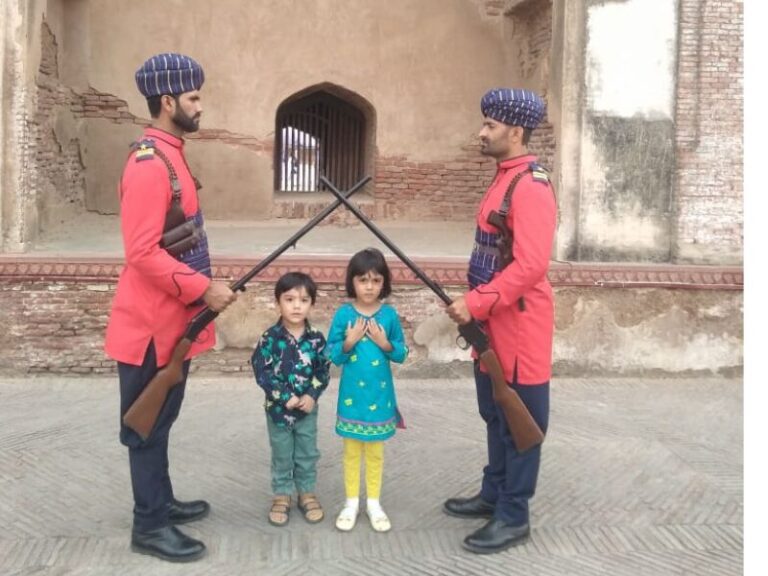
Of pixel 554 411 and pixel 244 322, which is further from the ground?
pixel 244 322

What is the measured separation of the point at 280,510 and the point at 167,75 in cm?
200

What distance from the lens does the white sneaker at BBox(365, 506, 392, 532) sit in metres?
3.84

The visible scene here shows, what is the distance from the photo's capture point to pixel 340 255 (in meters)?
7.12

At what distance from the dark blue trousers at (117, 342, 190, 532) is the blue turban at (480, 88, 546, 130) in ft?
5.61

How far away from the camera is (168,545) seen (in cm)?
354

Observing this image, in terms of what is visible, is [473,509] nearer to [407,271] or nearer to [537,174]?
[537,174]

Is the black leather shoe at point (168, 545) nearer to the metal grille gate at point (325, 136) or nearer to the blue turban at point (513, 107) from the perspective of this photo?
the blue turban at point (513, 107)

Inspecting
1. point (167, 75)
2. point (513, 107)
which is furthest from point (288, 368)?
point (513, 107)

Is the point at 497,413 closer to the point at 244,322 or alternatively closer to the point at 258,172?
the point at 244,322

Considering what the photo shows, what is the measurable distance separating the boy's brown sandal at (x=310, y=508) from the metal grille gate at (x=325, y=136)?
7.68 meters

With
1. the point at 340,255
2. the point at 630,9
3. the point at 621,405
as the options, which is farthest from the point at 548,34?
the point at 621,405

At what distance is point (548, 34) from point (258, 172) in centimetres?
373

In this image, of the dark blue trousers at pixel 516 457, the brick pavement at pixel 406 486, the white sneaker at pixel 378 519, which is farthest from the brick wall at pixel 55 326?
the dark blue trousers at pixel 516 457

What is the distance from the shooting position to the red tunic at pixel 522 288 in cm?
343
